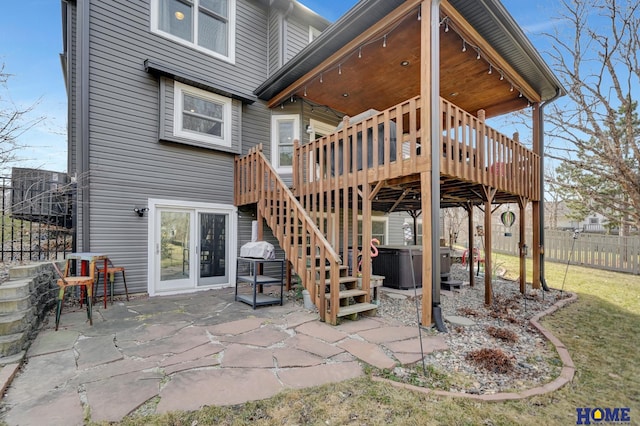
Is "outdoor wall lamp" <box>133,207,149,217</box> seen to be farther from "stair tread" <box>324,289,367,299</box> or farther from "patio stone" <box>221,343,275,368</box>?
"stair tread" <box>324,289,367,299</box>

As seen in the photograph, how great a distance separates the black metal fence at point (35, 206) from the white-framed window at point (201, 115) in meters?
2.41

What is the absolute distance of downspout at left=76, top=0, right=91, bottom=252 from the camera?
5.58 metres

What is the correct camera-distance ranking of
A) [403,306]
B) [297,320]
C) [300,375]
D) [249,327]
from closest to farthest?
[300,375] → [249,327] → [297,320] → [403,306]

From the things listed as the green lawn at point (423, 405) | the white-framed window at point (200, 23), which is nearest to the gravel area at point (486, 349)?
the green lawn at point (423, 405)

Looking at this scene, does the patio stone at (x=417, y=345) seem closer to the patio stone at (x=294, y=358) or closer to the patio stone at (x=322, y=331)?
the patio stone at (x=322, y=331)

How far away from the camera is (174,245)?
21.6ft

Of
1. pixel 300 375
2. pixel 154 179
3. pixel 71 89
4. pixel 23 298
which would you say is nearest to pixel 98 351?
pixel 23 298

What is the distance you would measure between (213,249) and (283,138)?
347 centimetres

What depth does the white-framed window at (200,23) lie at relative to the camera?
6652 millimetres

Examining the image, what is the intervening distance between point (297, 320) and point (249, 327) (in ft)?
2.35

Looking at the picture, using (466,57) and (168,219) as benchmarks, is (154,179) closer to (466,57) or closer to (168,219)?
(168,219)

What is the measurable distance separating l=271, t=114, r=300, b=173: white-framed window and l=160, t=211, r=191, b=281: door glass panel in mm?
2686

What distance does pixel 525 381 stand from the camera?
2.84 meters

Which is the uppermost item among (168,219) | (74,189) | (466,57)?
(466,57)
